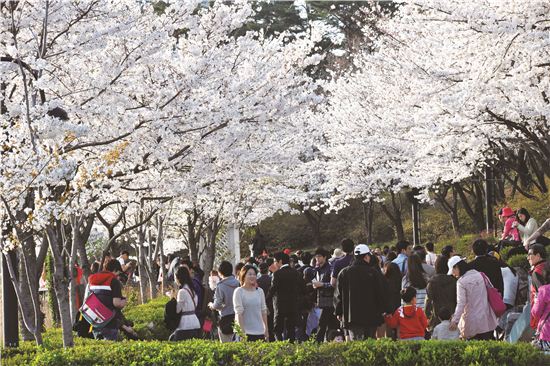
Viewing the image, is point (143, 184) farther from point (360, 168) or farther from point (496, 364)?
point (360, 168)

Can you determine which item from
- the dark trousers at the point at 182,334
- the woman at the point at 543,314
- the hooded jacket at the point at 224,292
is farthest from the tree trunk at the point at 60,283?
the woman at the point at 543,314

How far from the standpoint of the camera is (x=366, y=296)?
10.1 metres

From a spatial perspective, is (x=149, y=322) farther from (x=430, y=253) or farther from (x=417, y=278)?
(x=417, y=278)

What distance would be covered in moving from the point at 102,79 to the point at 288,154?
9.41 meters

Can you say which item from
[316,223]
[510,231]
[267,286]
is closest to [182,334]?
[267,286]

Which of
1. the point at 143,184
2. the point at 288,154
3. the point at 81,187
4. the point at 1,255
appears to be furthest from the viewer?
the point at 288,154

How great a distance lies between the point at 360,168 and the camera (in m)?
28.2

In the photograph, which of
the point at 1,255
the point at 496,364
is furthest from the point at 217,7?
the point at 496,364

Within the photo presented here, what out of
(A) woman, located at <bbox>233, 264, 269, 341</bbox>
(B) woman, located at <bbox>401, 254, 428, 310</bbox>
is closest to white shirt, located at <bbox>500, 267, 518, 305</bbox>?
(B) woman, located at <bbox>401, 254, 428, 310</bbox>

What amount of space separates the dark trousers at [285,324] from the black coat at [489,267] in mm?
2677

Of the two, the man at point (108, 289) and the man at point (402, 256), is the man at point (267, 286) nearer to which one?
the man at point (402, 256)

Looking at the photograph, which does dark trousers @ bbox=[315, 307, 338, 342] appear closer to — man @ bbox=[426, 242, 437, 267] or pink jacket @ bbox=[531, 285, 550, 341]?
man @ bbox=[426, 242, 437, 267]

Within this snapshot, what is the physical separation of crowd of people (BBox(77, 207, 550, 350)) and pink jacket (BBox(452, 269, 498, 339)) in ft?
0.04

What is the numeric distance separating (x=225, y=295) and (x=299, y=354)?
3.22 meters
